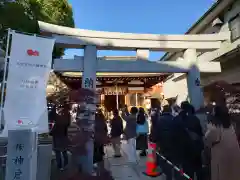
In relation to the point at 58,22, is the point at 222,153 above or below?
below

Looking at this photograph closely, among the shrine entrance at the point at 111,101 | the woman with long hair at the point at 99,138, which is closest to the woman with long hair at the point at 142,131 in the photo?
the woman with long hair at the point at 99,138

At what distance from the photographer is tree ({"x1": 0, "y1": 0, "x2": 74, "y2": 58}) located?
7486 millimetres

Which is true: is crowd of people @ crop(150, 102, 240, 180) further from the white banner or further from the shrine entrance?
the shrine entrance

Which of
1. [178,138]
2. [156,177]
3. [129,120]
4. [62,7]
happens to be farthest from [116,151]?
[62,7]

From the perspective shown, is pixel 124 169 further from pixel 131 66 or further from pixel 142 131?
pixel 131 66

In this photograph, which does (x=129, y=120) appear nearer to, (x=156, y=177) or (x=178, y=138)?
(x=156, y=177)

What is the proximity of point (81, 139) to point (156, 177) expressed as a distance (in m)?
3.34

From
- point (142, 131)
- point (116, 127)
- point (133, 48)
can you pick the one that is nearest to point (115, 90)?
point (142, 131)

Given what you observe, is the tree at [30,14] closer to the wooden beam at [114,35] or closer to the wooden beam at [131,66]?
the wooden beam at [114,35]

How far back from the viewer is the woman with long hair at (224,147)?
330cm

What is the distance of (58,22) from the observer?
34.2ft

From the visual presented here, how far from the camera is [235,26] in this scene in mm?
9781

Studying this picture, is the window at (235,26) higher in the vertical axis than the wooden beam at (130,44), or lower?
higher

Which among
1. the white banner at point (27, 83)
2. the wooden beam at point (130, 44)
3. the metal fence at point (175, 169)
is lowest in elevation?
the metal fence at point (175, 169)
